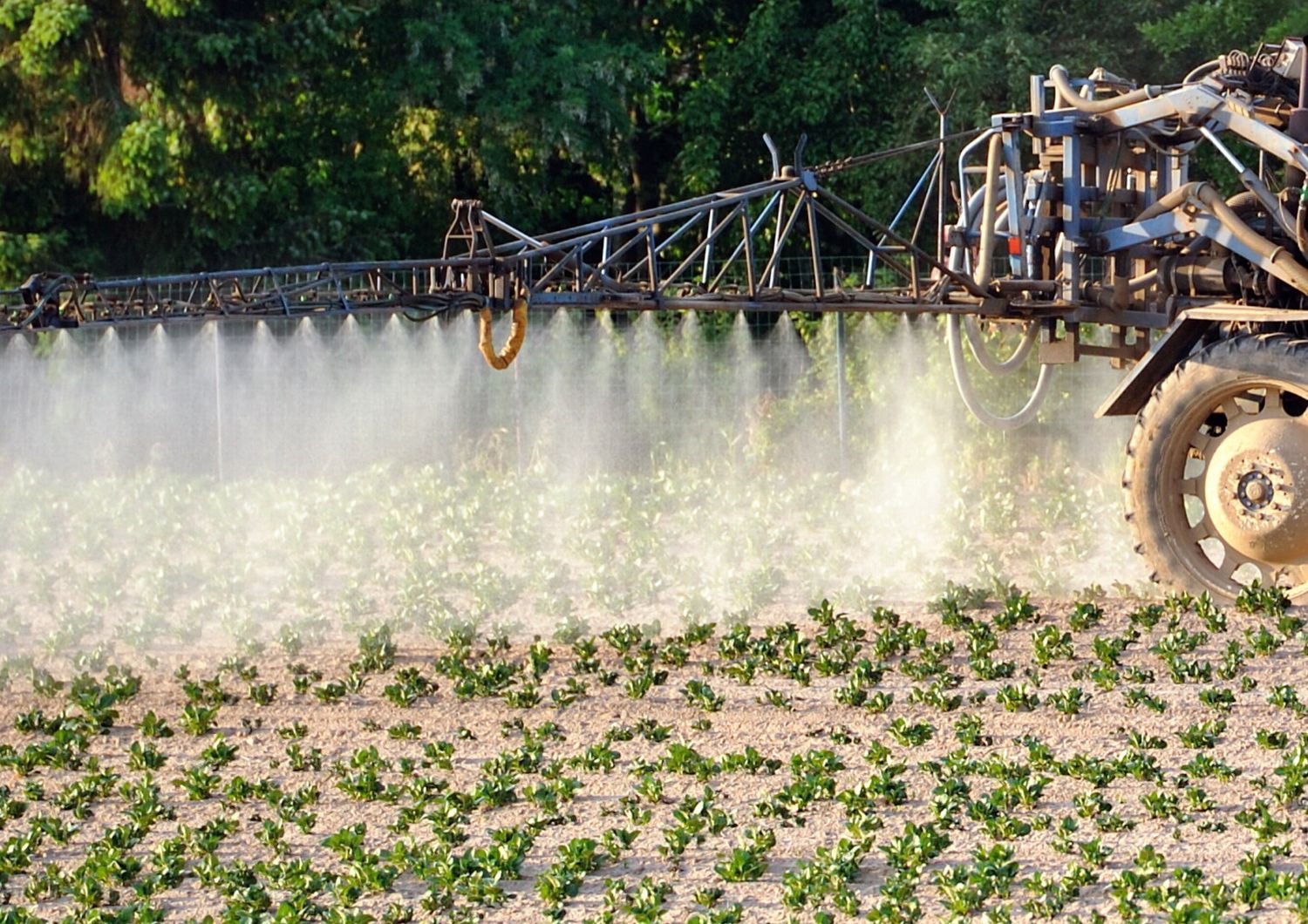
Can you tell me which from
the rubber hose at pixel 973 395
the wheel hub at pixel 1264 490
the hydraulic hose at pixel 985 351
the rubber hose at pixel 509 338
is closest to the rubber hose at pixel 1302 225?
the wheel hub at pixel 1264 490

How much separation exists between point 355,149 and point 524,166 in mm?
2089

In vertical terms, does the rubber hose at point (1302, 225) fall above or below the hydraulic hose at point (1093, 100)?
below

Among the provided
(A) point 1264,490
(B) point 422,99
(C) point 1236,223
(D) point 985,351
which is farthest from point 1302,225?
(B) point 422,99

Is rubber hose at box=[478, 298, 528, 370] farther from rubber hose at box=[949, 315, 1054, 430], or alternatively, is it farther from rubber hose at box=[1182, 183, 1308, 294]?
rubber hose at box=[949, 315, 1054, 430]

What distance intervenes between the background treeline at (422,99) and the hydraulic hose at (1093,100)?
33.0 ft

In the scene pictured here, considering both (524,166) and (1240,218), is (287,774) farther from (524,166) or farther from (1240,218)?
(524,166)

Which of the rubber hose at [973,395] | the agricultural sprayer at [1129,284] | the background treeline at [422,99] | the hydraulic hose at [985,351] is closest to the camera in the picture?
the agricultural sprayer at [1129,284]

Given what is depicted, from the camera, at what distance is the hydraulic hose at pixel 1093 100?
10.9 metres

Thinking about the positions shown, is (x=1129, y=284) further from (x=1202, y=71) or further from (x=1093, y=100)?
(x=1202, y=71)

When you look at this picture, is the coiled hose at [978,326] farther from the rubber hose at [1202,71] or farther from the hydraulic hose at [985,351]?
the rubber hose at [1202,71]

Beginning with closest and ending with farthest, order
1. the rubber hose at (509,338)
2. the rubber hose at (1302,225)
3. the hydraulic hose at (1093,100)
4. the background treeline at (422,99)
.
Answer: the rubber hose at (509,338) < the rubber hose at (1302,225) < the hydraulic hose at (1093,100) < the background treeline at (422,99)

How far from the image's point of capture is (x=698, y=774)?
813 centimetres

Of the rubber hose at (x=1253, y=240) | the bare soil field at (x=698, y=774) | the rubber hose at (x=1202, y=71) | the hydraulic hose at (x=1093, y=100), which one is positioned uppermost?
the rubber hose at (x=1202, y=71)

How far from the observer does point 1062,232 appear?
11.2m
